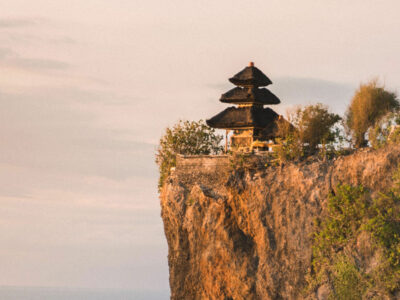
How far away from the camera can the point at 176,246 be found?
54.5 meters

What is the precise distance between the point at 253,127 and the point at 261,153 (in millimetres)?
3120

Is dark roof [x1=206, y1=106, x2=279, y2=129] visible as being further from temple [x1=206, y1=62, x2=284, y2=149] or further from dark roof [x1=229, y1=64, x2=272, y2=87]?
dark roof [x1=229, y1=64, x2=272, y2=87]

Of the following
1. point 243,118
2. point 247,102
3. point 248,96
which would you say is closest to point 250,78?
point 248,96

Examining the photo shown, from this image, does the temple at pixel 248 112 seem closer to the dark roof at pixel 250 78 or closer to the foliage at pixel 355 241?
the dark roof at pixel 250 78

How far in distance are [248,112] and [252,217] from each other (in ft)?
24.0

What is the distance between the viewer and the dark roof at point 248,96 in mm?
55000

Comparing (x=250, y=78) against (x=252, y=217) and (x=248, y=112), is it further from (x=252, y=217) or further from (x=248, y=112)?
(x=252, y=217)

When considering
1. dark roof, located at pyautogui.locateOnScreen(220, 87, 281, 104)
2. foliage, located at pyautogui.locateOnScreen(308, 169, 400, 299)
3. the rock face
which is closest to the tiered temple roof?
dark roof, located at pyautogui.locateOnScreen(220, 87, 281, 104)

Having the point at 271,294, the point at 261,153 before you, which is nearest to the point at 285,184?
the point at 261,153

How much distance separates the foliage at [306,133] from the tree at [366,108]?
0.96 meters

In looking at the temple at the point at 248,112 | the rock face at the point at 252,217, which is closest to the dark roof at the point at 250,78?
the temple at the point at 248,112

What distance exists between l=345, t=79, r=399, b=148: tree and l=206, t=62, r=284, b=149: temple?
4.43 metres

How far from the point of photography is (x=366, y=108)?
52.2 meters

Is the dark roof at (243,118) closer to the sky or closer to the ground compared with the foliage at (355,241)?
closer to the sky
